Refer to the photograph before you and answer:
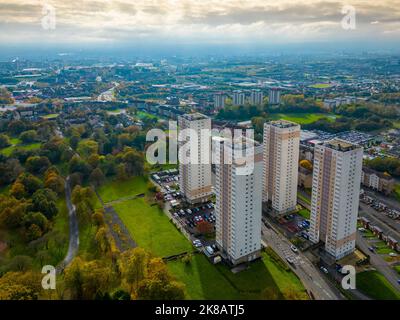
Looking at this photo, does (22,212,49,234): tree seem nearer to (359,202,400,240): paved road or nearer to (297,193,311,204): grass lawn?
(297,193,311,204): grass lawn

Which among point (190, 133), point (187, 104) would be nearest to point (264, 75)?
point (187, 104)

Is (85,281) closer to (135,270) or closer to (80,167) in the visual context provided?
(135,270)

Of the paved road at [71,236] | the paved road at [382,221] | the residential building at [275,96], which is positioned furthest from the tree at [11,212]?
the residential building at [275,96]

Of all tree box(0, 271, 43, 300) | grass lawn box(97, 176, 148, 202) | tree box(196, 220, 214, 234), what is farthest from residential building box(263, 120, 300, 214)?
tree box(0, 271, 43, 300)

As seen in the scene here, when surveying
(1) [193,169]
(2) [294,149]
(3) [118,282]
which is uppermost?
(2) [294,149]

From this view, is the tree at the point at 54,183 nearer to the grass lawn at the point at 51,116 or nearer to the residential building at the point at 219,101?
the grass lawn at the point at 51,116

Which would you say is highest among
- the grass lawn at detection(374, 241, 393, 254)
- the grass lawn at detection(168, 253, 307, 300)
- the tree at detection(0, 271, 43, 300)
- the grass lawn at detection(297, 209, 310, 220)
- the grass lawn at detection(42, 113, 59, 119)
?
the grass lawn at detection(42, 113, 59, 119)

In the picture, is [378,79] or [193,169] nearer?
[193,169]

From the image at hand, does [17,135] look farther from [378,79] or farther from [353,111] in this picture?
[378,79]
